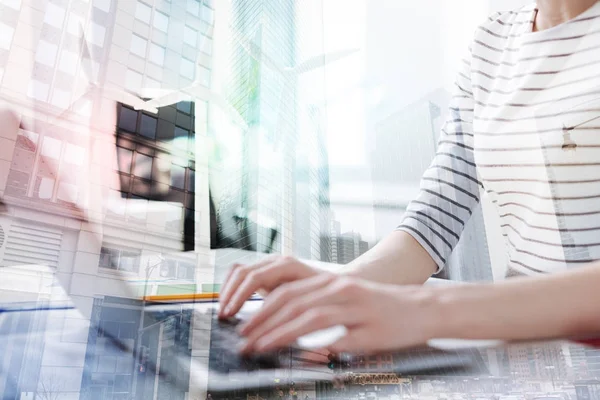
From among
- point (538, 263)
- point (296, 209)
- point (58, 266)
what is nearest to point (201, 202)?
point (296, 209)

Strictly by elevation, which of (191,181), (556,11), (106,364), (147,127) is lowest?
(106,364)

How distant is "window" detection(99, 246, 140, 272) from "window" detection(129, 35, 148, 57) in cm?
68

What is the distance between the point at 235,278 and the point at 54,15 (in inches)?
51.2

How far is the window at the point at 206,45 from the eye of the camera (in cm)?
155

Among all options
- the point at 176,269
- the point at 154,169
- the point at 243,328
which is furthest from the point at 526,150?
the point at 154,169

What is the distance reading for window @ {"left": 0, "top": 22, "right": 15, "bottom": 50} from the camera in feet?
4.03

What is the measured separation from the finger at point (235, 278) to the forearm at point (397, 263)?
129mm

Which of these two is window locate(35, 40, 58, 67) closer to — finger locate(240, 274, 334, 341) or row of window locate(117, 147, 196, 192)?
row of window locate(117, 147, 196, 192)

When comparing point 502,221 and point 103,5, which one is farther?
point 103,5

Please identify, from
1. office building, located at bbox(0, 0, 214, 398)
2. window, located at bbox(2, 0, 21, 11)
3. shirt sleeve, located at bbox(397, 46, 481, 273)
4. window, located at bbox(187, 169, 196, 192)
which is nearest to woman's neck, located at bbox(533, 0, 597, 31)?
shirt sleeve, located at bbox(397, 46, 481, 273)

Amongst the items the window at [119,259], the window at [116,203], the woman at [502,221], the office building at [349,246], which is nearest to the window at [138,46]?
the window at [116,203]

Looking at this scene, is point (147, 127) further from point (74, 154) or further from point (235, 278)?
point (235, 278)

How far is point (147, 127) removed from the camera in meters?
1.40

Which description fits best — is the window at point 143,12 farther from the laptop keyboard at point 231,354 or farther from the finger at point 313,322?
the finger at point 313,322
